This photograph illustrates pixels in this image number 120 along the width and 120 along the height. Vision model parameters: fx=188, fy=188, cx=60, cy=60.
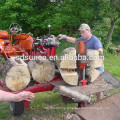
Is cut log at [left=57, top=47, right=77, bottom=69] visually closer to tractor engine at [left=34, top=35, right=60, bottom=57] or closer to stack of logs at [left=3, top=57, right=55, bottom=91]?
stack of logs at [left=3, top=57, right=55, bottom=91]

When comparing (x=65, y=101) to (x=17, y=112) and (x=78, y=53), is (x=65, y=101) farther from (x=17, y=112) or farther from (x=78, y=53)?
(x=78, y=53)

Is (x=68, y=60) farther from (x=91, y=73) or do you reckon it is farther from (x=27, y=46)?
(x=27, y=46)

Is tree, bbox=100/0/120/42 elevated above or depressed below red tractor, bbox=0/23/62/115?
above

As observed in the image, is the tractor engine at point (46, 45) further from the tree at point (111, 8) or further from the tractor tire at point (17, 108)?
the tree at point (111, 8)

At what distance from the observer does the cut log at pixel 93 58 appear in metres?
3.14

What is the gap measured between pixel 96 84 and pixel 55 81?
707mm

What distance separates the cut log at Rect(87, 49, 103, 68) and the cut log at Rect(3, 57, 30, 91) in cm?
107

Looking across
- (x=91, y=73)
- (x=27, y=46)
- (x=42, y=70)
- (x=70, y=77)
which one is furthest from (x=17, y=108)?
(x=27, y=46)

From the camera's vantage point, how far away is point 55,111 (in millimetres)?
3848

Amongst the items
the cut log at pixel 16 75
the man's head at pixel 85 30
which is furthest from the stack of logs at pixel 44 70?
the man's head at pixel 85 30

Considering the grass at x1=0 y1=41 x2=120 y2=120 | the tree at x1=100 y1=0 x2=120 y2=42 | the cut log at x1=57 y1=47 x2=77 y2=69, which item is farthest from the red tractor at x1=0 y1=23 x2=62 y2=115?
the tree at x1=100 y1=0 x2=120 y2=42

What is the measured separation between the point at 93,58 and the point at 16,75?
1.31 m

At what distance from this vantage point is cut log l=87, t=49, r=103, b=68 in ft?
10.3

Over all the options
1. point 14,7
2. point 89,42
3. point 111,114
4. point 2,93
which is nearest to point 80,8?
point 14,7
